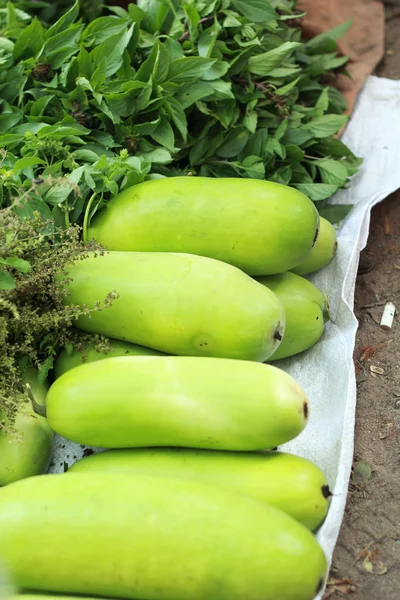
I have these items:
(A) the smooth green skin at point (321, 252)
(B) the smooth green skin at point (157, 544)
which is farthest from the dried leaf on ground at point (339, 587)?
(A) the smooth green skin at point (321, 252)

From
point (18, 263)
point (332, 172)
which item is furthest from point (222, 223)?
point (332, 172)

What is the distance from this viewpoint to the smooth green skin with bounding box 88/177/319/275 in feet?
4.82

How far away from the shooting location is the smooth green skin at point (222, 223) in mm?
1470

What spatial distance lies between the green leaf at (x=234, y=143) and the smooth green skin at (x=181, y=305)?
2.23ft

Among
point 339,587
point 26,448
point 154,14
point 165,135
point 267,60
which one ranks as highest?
point 154,14

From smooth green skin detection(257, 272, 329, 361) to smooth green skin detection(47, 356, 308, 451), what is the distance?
382mm

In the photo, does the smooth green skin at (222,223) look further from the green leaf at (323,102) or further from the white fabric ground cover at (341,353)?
the green leaf at (323,102)

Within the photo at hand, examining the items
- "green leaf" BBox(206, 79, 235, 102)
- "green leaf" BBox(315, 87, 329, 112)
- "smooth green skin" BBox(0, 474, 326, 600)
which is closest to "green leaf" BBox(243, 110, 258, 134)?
"green leaf" BBox(206, 79, 235, 102)

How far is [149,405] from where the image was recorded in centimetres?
116

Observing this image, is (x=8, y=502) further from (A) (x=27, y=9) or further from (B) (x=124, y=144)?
(A) (x=27, y=9)

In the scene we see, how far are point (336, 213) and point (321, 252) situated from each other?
357 millimetres

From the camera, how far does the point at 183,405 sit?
115cm

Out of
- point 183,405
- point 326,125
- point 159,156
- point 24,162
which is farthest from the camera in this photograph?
point 326,125

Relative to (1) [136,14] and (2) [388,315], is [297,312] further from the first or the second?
(1) [136,14]
